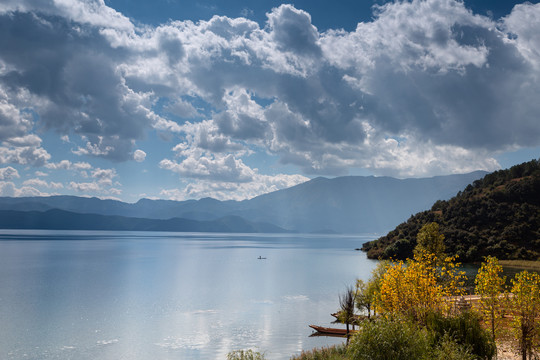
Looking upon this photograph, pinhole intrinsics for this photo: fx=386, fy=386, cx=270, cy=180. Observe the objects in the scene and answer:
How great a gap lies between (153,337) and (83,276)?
78360 mm

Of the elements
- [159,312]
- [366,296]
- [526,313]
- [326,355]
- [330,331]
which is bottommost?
[159,312]

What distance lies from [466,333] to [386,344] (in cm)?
1066

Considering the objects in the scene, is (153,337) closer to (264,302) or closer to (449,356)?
(264,302)

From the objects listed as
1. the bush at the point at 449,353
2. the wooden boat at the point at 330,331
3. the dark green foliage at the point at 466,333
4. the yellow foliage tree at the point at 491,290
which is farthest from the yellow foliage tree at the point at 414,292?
the wooden boat at the point at 330,331

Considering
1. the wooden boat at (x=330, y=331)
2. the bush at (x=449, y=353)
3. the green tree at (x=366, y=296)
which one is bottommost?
the wooden boat at (x=330, y=331)

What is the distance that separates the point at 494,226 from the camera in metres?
172

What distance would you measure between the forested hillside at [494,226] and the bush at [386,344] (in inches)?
5511

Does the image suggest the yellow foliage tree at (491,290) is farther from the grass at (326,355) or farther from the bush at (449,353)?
the grass at (326,355)

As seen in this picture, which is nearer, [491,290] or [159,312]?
[491,290]

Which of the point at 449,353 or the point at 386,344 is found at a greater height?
the point at 386,344

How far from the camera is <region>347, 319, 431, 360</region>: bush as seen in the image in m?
26.3

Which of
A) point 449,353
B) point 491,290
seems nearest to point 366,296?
point 491,290

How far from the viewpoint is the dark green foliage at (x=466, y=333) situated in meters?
32.1

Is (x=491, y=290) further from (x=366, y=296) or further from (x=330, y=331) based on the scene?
(x=330, y=331)
